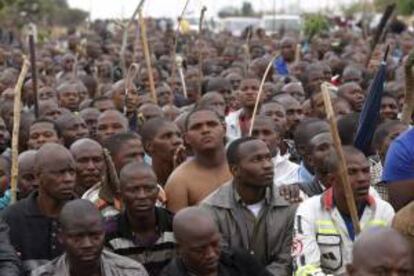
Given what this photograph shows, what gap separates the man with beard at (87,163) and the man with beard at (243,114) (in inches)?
101

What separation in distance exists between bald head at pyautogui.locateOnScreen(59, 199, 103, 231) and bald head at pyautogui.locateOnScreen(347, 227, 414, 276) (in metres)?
1.57

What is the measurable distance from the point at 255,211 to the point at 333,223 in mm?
677

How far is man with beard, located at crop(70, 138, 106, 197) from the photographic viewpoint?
7.10 meters

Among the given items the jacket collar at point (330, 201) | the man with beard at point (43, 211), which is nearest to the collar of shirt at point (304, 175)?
the jacket collar at point (330, 201)

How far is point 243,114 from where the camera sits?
10.3 m

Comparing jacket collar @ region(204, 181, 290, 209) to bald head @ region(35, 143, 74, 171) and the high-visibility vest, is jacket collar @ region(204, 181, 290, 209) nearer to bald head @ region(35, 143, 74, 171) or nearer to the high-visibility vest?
the high-visibility vest

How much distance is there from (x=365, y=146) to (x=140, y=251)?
1849 millimetres

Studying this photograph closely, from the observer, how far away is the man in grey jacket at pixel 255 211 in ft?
20.0

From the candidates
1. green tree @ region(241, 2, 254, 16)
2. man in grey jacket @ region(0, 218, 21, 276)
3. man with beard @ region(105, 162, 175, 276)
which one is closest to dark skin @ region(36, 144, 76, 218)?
man with beard @ region(105, 162, 175, 276)

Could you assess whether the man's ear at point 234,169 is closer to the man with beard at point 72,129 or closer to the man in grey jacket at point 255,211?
the man in grey jacket at point 255,211

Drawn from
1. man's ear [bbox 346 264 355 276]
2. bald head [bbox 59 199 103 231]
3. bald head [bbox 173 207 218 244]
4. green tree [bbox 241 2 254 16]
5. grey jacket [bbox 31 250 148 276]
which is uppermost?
man's ear [bbox 346 264 355 276]

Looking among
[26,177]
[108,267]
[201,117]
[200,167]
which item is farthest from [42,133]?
[108,267]

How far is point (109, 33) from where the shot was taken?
28.6 meters

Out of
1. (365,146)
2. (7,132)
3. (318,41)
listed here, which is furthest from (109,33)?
(365,146)
